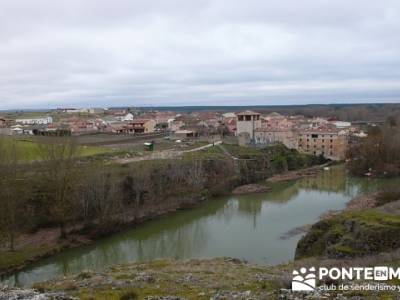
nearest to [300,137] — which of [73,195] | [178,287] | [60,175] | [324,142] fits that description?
[324,142]

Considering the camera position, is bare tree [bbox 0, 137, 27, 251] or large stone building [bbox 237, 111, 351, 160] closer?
bare tree [bbox 0, 137, 27, 251]

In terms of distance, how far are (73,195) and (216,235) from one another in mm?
9151

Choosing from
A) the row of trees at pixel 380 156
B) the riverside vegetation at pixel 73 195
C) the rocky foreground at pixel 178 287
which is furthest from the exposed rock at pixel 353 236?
the row of trees at pixel 380 156

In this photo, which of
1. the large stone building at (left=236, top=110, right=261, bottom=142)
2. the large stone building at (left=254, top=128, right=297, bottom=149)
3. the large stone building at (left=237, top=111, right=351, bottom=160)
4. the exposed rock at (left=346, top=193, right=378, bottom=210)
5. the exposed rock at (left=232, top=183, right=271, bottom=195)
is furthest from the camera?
the large stone building at (left=236, top=110, right=261, bottom=142)

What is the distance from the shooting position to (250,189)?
132ft

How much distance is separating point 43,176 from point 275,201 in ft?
61.4

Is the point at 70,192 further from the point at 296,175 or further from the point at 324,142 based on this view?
the point at 324,142

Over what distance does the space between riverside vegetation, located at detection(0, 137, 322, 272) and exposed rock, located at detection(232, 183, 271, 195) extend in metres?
1.68

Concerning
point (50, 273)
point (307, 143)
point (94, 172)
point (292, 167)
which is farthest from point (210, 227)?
point (307, 143)

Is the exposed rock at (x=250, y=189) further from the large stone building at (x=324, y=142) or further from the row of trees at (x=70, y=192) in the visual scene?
the large stone building at (x=324, y=142)

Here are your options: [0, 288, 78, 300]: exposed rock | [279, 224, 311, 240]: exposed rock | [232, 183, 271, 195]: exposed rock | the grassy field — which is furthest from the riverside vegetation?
[0, 288, 78, 300]: exposed rock

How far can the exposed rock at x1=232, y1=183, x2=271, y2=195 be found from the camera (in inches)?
1548

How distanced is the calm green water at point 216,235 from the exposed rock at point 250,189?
1.34 meters

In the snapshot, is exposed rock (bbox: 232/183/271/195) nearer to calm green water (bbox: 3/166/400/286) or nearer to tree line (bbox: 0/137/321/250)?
calm green water (bbox: 3/166/400/286)
